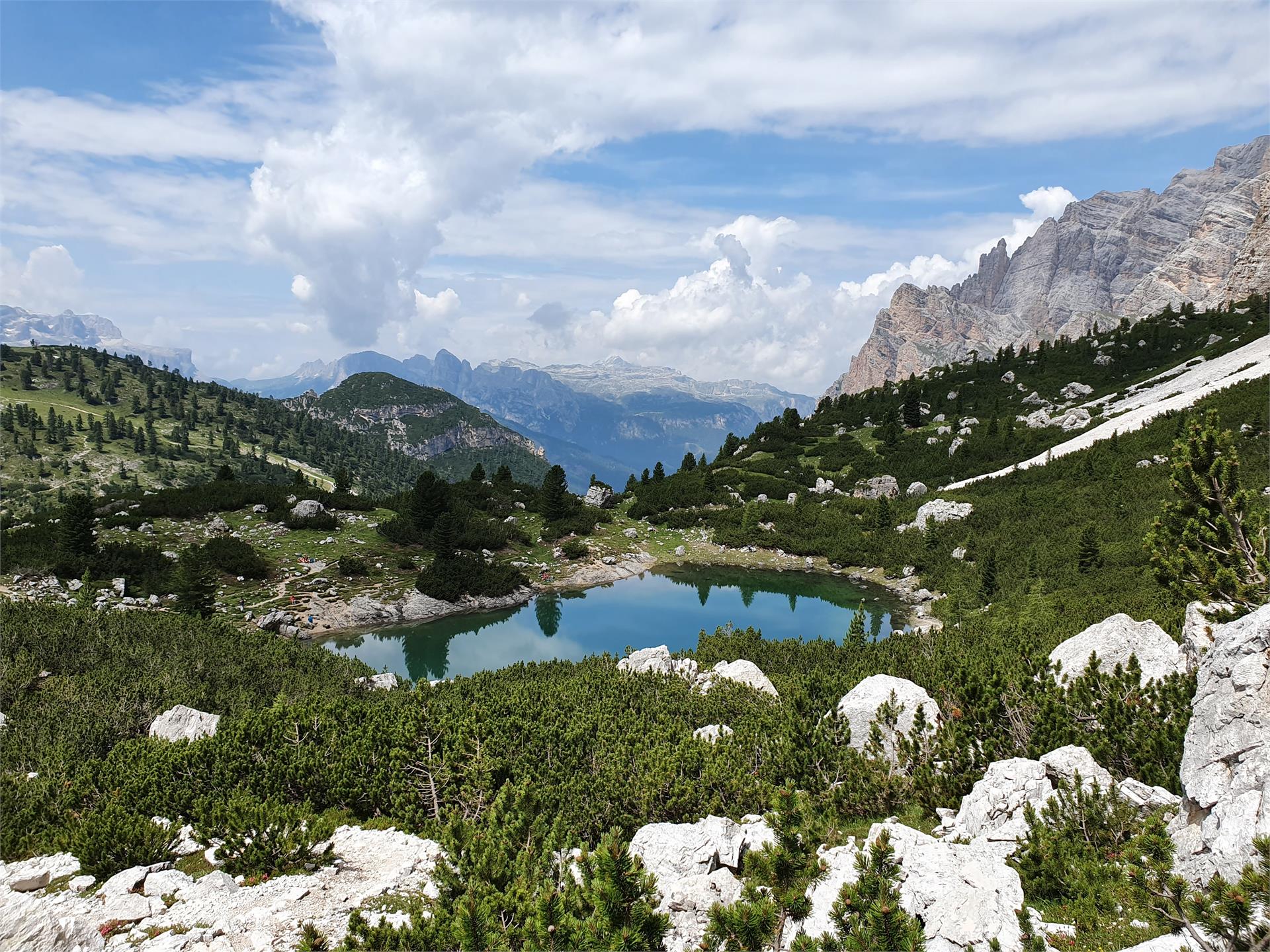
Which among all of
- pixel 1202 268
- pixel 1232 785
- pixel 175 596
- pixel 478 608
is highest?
pixel 1202 268

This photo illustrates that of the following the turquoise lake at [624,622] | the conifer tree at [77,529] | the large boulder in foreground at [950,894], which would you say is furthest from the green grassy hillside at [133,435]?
the large boulder in foreground at [950,894]

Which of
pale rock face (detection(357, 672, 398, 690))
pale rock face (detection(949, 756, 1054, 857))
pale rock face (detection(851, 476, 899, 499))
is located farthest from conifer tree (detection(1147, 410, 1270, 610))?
pale rock face (detection(851, 476, 899, 499))

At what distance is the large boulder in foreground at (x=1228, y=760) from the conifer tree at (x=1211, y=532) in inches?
133

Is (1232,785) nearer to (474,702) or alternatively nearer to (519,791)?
(519,791)

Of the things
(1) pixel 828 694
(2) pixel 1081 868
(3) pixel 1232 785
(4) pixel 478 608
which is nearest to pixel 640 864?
(2) pixel 1081 868

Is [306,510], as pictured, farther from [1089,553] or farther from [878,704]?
[1089,553]

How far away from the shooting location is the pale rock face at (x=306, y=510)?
43344 millimetres

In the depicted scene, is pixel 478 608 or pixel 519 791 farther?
Result: pixel 478 608

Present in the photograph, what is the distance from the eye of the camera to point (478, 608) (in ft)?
119

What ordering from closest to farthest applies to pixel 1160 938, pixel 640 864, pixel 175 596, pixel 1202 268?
1. pixel 1160 938
2. pixel 640 864
3. pixel 175 596
4. pixel 1202 268

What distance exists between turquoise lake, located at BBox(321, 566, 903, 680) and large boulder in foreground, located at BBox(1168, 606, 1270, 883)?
801 inches

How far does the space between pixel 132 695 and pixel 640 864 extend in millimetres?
14979

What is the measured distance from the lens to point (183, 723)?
44.6ft

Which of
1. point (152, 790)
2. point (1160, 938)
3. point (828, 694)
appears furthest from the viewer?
point (828, 694)
